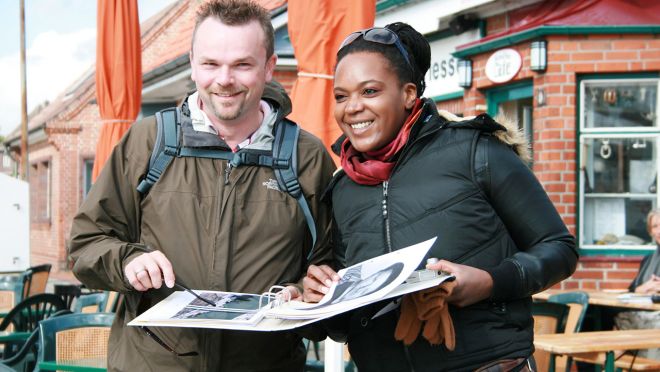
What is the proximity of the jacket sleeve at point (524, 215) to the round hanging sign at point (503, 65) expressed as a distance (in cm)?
671

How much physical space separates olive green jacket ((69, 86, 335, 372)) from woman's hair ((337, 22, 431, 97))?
1.68 ft

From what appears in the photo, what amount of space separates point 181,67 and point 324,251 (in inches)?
479

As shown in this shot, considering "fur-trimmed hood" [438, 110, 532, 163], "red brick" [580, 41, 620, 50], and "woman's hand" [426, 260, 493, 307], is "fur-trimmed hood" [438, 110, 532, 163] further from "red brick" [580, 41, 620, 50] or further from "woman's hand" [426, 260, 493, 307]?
"red brick" [580, 41, 620, 50]

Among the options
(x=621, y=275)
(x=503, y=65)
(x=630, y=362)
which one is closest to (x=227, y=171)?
(x=630, y=362)

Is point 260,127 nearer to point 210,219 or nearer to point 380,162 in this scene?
point 210,219

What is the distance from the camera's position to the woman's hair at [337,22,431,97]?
8.47 ft

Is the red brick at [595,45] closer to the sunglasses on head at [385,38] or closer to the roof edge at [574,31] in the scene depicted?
the roof edge at [574,31]

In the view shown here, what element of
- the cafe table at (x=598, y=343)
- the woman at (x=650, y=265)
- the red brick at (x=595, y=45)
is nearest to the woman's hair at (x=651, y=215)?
the woman at (x=650, y=265)

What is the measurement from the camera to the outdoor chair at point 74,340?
5289 millimetres

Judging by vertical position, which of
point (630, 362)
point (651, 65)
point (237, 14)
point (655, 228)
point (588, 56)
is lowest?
point (630, 362)

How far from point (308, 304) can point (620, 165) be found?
6959 millimetres

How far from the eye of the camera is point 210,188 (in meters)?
2.80

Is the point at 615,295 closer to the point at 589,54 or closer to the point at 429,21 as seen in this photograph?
the point at 589,54

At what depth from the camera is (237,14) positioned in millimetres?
2834
